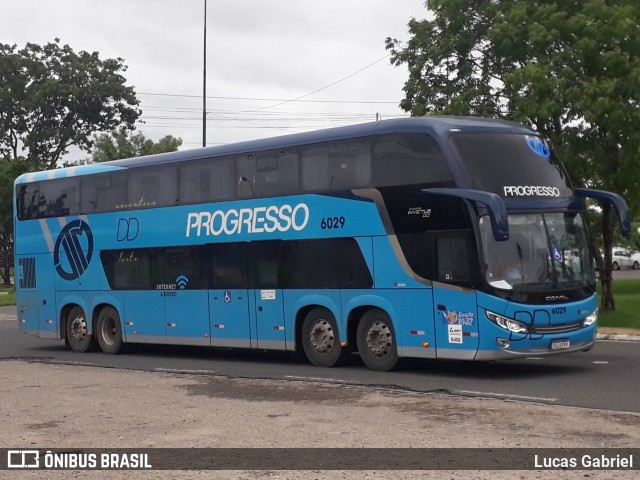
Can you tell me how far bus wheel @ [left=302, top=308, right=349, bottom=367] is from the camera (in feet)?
62.2

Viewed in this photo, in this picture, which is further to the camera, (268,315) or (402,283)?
(268,315)

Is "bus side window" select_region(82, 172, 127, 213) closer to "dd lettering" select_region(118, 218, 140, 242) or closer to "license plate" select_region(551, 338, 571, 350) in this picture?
"dd lettering" select_region(118, 218, 140, 242)

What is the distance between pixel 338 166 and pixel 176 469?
9.67 metres

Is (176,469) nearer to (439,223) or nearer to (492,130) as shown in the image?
(439,223)

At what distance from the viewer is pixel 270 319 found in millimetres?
20125

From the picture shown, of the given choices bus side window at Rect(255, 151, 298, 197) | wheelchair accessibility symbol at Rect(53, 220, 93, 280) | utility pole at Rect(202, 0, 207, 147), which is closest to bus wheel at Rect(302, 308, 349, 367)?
bus side window at Rect(255, 151, 298, 197)

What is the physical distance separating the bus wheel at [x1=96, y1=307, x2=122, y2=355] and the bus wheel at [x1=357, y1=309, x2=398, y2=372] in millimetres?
7332

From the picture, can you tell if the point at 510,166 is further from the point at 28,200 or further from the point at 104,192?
the point at 28,200

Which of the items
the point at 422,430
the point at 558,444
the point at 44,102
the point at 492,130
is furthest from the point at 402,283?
the point at 44,102

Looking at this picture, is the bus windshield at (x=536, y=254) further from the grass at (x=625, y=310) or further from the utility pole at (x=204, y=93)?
the utility pole at (x=204, y=93)

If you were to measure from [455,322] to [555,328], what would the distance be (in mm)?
1482

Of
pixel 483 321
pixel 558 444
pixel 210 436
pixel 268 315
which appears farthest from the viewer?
pixel 268 315

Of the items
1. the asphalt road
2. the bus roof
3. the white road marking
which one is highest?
the bus roof

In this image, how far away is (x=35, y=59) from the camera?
217 feet
